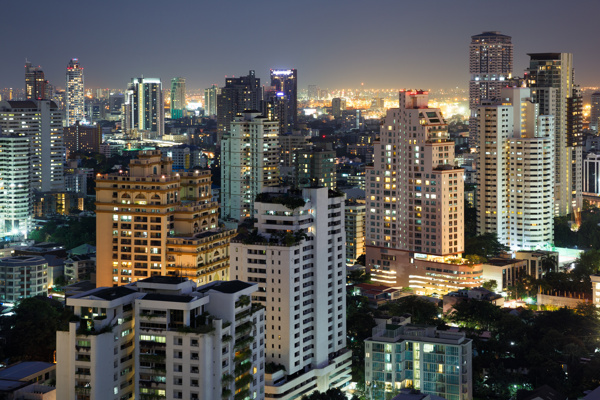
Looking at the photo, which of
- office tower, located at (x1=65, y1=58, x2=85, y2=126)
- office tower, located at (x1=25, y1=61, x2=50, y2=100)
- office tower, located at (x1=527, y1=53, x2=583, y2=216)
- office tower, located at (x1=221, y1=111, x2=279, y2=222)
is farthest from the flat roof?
office tower, located at (x1=65, y1=58, x2=85, y2=126)

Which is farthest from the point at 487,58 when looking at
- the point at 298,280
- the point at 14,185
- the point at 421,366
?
the point at 298,280

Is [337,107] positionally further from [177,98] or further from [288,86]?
[177,98]

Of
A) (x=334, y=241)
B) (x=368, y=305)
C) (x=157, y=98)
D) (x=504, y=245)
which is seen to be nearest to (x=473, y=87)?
(x=157, y=98)

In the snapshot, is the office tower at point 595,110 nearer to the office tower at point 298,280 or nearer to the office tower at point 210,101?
the office tower at point 210,101

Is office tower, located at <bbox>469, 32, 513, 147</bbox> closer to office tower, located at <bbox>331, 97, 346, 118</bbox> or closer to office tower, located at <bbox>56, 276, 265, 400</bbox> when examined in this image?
office tower, located at <bbox>331, 97, 346, 118</bbox>

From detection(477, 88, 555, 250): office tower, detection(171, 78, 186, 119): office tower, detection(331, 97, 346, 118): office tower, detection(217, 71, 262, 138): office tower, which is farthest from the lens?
detection(171, 78, 186, 119): office tower

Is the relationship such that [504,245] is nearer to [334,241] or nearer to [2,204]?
[334,241]

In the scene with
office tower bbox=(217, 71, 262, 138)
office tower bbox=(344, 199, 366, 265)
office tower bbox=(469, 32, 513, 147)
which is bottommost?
office tower bbox=(344, 199, 366, 265)
